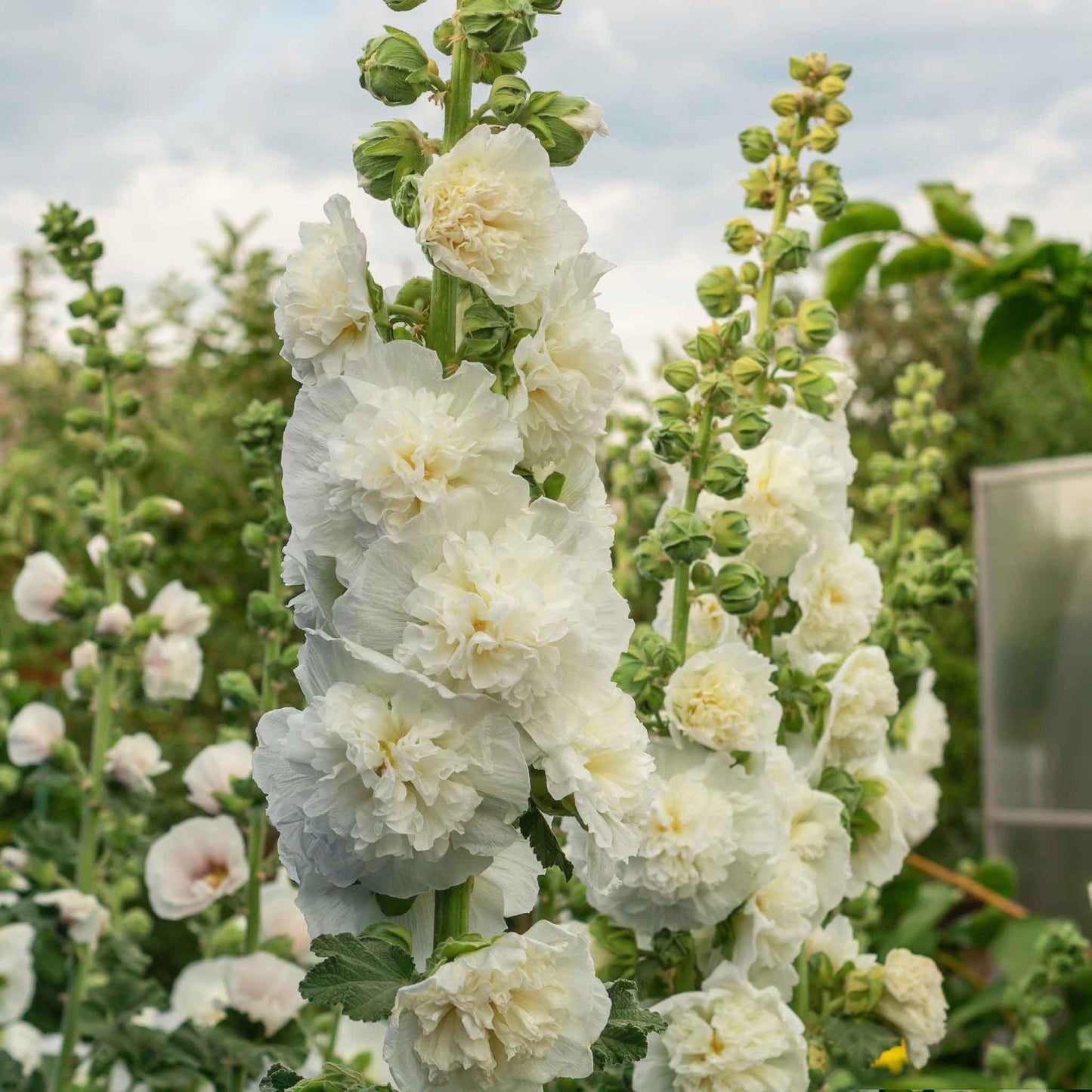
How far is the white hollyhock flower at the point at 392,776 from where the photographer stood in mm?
606

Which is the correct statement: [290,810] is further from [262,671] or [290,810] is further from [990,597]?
[990,597]

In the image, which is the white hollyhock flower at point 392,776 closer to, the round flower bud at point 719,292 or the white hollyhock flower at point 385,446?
the white hollyhock flower at point 385,446

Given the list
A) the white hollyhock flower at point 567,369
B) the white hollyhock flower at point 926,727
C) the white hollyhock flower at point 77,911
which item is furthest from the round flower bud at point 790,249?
the white hollyhock flower at point 77,911

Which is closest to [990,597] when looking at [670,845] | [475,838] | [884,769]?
[884,769]

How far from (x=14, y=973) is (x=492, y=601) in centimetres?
114

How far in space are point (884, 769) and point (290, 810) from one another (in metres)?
0.63

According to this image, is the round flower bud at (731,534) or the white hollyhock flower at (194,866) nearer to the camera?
the round flower bud at (731,534)

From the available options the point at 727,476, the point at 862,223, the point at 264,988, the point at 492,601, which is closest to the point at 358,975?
the point at 492,601

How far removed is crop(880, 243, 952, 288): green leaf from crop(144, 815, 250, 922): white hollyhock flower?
1258 millimetres

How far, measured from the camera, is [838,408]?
1103mm

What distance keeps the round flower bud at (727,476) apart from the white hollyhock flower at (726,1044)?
35cm

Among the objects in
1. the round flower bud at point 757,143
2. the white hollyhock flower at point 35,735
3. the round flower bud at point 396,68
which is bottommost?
the white hollyhock flower at point 35,735

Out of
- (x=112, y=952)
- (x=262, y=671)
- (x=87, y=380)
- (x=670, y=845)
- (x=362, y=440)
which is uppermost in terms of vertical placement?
(x=87, y=380)

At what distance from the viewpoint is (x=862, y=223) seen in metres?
1.82
